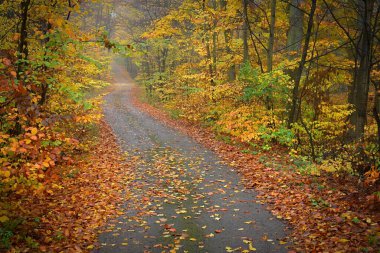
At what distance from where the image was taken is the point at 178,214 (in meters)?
7.54

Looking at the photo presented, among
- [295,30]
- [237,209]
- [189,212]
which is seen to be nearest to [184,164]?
[189,212]

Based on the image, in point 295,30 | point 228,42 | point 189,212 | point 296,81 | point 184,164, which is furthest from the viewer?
point 228,42

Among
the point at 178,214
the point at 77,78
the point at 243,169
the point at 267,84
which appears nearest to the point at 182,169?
the point at 243,169

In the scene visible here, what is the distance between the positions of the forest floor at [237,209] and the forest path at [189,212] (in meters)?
0.02

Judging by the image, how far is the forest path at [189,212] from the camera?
20.1 feet

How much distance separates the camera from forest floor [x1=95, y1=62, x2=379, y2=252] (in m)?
5.97

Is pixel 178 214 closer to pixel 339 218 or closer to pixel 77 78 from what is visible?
pixel 339 218

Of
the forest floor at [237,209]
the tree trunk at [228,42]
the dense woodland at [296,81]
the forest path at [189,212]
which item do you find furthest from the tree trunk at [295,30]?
the forest path at [189,212]

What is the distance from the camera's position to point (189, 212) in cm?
764

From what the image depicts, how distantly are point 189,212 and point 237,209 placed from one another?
1143 millimetres

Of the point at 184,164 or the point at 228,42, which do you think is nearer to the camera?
the point at 184,164

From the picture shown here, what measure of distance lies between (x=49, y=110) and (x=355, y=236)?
400 inches

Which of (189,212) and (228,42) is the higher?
(228,42)

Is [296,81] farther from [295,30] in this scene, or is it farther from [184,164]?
[184,164]
